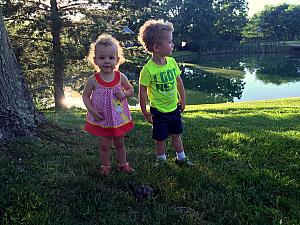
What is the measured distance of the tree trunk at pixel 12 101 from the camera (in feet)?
13.5

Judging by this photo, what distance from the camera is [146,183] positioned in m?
3.38

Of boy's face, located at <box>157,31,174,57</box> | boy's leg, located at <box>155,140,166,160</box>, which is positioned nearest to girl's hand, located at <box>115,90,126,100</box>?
boy's face, located at <box>157,31,174,57</box>

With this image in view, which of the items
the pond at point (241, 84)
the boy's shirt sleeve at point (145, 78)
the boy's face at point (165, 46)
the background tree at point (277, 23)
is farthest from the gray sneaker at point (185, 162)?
the background tree at point (277, 23)

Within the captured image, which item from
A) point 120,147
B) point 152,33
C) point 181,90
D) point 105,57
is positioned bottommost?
point 120,147

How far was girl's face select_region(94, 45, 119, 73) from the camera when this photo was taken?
348 centimetres

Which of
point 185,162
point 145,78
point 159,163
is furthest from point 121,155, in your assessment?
point 145,78

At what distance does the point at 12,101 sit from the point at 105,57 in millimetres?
1476

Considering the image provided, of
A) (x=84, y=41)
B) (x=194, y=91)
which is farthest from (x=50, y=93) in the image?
(x=194, y=91)

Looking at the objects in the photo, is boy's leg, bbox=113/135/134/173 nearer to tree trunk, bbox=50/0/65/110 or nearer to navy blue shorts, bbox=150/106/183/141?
navy blue shorts, bbox=150/106/183/141

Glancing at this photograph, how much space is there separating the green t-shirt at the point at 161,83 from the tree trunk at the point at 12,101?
1.56 m

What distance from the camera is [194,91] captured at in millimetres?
32562

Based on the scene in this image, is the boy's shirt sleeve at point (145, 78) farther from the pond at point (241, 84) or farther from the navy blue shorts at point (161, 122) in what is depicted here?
the pond at point (241, 84)

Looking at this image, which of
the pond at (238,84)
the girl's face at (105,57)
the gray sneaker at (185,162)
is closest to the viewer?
the girl's face at (105,57)

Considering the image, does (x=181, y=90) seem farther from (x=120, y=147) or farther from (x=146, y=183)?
(x=146, y=183)
